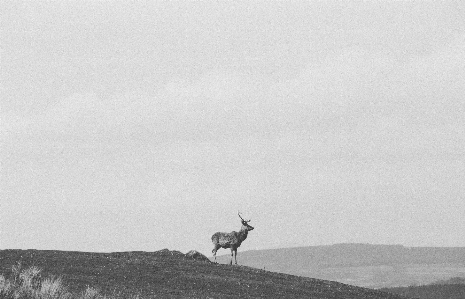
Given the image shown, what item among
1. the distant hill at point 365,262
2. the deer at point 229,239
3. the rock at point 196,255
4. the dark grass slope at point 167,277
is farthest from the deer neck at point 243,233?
the distant hill at point 365,262

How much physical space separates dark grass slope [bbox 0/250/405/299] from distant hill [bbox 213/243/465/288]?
76.9 meters

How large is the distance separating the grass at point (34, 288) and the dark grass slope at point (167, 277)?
83 centimetres

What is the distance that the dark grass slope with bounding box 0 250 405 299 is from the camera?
24375mm

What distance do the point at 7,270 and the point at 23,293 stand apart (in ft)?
14.4

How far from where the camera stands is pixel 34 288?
21547 millimetres

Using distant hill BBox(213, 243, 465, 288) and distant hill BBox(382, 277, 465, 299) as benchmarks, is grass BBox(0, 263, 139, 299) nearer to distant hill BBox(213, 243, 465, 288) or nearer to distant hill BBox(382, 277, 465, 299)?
distant hill BBox(382, 277, 465, 299)

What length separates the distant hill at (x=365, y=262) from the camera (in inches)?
4532

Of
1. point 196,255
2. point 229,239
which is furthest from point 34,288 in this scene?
point 229,239

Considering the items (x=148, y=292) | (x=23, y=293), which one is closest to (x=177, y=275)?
(x=148, y=292)

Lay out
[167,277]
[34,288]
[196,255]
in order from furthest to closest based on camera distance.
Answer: [196,255], [167,277], [34,288]

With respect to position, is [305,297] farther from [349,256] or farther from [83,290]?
[349,256]

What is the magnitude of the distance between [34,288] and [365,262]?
125m

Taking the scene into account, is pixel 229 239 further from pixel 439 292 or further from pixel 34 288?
pixel 439 292

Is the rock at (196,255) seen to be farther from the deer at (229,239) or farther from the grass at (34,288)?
the grass at (34,288)
